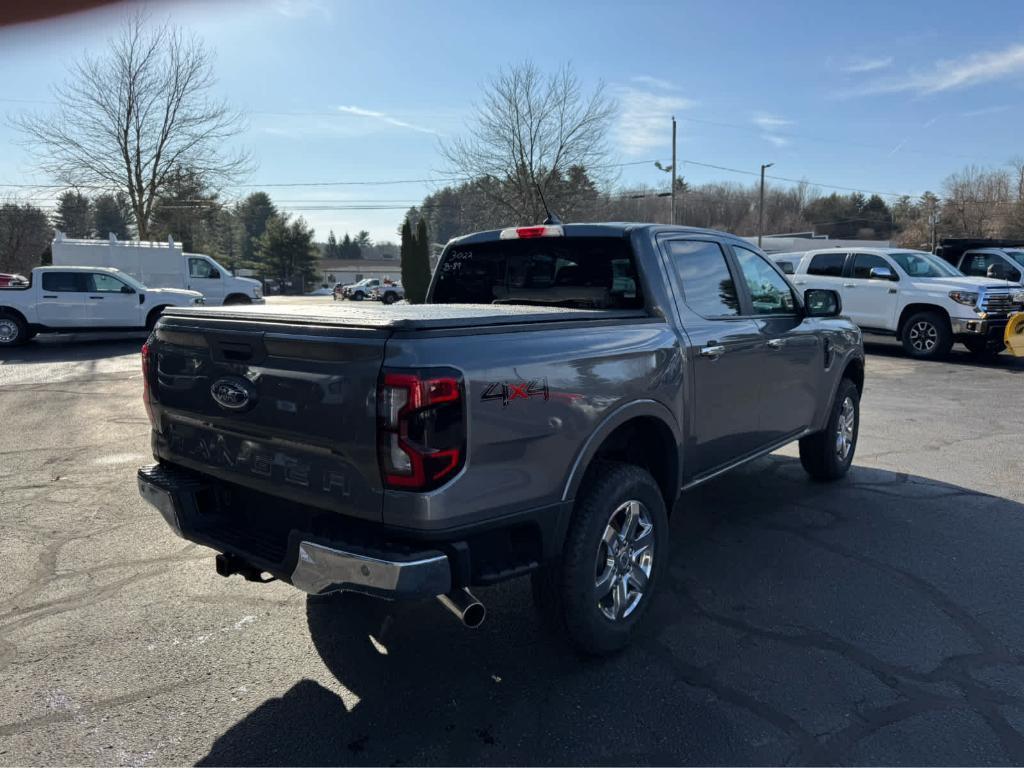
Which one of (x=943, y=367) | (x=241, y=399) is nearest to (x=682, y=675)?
(x=241, y=399)

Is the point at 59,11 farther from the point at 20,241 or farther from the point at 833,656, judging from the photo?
the point at 20,241

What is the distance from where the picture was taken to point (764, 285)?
16.0ft

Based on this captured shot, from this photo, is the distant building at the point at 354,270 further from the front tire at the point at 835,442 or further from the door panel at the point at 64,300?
the front tire at the point at 835,442

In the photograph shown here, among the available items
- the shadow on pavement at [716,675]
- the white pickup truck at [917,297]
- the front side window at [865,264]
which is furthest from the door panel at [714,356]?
the front side window at [865,264]

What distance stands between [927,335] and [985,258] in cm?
497

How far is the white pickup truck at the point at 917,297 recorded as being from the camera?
1288 cm

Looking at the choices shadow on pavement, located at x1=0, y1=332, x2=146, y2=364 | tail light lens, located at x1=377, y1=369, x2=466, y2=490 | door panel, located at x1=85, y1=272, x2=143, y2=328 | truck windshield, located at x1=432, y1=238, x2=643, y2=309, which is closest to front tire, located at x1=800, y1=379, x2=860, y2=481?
truck windshield, located at x1=432, y1=238, x2=643, y2=309

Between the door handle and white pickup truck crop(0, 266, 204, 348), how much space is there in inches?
576

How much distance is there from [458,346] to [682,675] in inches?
68.5

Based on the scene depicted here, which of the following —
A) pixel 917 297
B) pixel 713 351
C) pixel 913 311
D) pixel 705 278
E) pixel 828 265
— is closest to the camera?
pixel 713 351

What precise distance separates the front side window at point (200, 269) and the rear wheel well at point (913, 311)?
61.4 ft

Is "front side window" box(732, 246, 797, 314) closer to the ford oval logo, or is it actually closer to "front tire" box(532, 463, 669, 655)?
"front tire" box(532, 463, 669, 655)

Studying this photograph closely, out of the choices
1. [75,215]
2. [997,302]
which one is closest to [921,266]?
[997,302]

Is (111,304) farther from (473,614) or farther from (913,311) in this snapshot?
(913,311)
